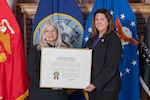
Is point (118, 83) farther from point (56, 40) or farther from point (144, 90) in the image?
point (144, 90)

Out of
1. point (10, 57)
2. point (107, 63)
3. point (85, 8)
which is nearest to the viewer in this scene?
point (107, 63)

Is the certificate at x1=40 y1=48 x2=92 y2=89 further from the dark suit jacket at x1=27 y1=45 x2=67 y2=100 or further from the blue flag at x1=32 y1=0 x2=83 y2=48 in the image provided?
the blue flag at x1=32 y1=0 x2=83 y2=48

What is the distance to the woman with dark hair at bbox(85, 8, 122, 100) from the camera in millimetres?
2092

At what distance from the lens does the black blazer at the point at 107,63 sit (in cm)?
209

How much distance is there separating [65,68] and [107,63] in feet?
1.01

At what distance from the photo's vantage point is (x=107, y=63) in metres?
2.10

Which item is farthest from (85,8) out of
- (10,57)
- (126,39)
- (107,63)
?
(107,63)

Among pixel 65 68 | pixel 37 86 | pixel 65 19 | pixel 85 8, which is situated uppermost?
pixel 85 8

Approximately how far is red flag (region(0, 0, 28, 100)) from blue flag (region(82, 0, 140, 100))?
0.61 meters

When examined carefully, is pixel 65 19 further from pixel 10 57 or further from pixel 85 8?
pixel 10 57

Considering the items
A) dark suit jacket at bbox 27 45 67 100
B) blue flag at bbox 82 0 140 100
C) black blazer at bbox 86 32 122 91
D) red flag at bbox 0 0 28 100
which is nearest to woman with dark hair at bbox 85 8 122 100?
black blazer at bbox 86 32 122 91

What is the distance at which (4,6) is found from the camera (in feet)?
8.40

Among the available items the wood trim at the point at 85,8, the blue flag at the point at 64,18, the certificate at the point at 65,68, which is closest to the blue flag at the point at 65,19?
the blue flag at the point at 64,18

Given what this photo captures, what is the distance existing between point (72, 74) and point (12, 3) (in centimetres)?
104
